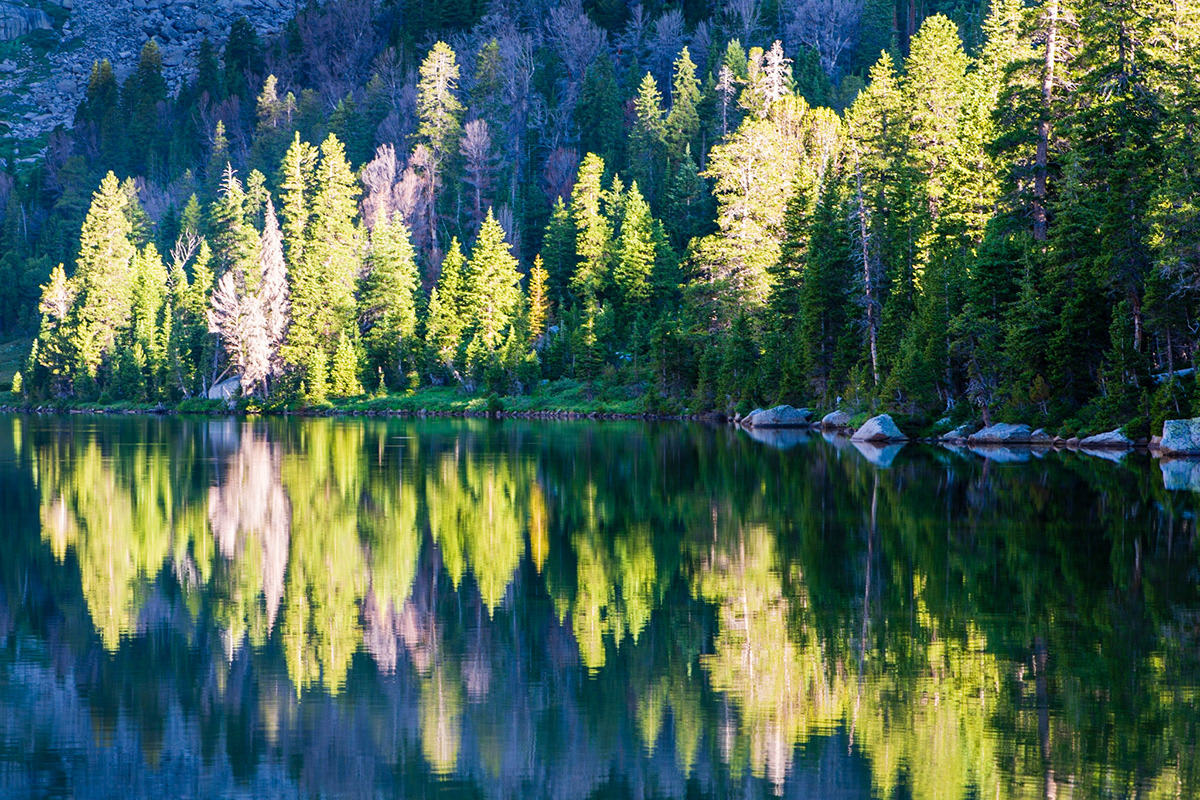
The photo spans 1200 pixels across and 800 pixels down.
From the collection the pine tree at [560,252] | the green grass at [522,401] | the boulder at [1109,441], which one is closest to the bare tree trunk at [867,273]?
the boulder at [1109,441]

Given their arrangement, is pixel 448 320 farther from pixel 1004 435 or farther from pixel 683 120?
pixel 1004 435

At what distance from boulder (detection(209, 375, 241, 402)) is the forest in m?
1.65

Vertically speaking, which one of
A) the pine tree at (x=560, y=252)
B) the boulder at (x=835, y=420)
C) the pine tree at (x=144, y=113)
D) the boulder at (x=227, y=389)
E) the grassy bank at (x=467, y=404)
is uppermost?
the pine tree at (x=144, y=113)

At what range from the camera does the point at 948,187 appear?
174ft

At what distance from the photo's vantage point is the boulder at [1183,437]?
35.1m

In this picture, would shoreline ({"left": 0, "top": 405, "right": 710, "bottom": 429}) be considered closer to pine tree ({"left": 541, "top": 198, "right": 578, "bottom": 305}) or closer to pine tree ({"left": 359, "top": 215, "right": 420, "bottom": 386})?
pine tree ({"left": 359, "top": 215, "right": 420, "bottom": 386})

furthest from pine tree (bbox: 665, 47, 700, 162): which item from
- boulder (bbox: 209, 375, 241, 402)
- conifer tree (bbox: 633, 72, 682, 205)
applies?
boulder (bbox: 209, 375, 241, 402)

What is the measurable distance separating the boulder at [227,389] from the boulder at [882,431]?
58.2 metres

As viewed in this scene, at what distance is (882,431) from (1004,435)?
5014 mm

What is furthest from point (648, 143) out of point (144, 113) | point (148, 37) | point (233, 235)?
point (148, 37)

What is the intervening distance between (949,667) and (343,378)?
258 ft

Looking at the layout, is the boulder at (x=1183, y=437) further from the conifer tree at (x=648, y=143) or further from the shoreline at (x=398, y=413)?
the conifer tree at (x=648, y=143)

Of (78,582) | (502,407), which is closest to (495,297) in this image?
(502,407)

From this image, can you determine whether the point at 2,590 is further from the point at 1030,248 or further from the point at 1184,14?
the point at 1184,14
